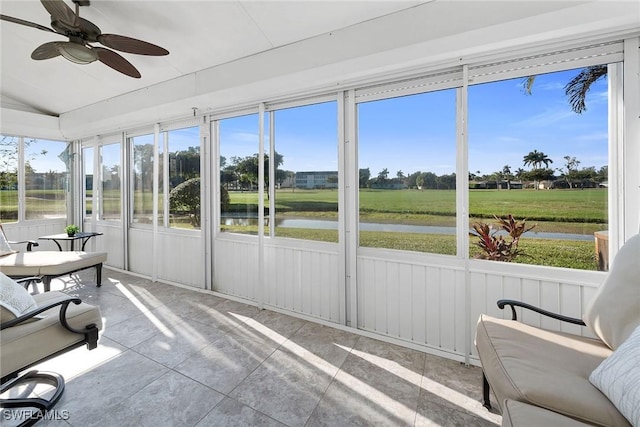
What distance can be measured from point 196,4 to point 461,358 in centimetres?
357

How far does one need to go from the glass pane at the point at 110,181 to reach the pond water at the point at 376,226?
8.25 ft

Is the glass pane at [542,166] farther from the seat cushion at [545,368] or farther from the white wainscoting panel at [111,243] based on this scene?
the white wainscoting panel at [111,243]

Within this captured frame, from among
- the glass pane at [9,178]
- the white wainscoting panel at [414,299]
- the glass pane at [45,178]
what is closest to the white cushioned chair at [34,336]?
the white wainscoting panel at [414,299]

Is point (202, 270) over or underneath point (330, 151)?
underneath

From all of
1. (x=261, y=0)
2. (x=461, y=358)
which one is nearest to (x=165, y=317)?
(x=461, y=358)

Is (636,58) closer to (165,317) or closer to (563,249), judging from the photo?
(563,249)

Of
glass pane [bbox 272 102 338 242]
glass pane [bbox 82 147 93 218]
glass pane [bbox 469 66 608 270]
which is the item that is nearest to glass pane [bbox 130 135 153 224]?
glass pane [bbox 82 147 93 218]

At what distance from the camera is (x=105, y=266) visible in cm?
488

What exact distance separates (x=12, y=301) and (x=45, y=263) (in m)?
2.25

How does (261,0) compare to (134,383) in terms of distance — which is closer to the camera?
(134,383)

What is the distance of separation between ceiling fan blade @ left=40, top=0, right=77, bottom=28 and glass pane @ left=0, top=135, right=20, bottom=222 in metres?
4.70

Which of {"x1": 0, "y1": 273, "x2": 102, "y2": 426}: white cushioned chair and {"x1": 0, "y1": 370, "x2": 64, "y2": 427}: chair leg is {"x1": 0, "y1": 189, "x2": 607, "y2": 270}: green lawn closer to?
{"x1": 0, "y1": 273, "x2": 102, "y2": 426}: white cushioned chair

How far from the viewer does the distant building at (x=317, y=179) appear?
2865 millimetres

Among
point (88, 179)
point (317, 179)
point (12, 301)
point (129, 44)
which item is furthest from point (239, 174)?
point (88, 179)
